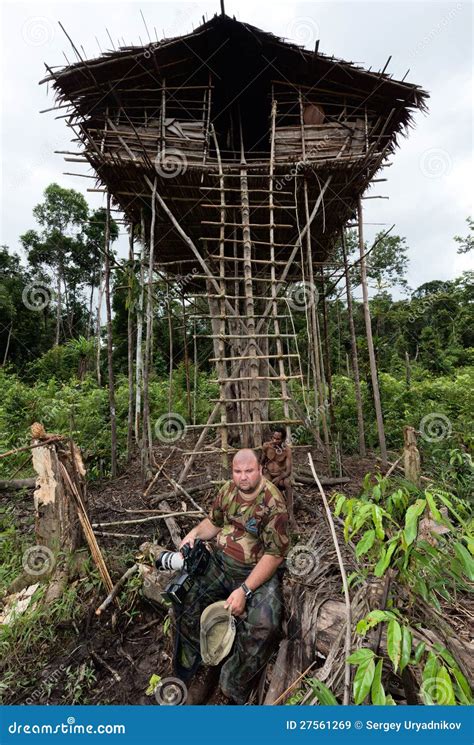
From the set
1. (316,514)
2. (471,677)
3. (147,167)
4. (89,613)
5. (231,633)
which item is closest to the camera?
(471,677)

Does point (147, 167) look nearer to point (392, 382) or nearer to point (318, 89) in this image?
point (318, 89)

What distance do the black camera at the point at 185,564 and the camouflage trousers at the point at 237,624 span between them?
2.9 inches

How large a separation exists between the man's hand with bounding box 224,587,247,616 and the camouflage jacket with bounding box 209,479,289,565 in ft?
0.88

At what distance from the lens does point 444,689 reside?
127 centimetres

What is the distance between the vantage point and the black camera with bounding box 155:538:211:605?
2.47 m

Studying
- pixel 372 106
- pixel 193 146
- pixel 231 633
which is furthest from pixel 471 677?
pixel 372 106

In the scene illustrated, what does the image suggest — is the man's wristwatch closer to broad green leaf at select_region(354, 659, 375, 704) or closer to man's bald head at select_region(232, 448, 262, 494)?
man's bald head at select_region(232, 448, 262, 494)

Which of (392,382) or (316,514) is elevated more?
(392,382)

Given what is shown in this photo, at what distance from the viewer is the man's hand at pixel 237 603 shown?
2.34 metres

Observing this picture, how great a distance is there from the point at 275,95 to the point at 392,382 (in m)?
8.26

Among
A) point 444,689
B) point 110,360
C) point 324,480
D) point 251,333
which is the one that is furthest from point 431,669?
point 110,360

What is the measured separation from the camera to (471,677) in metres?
1.84

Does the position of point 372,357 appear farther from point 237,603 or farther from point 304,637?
point 237,603

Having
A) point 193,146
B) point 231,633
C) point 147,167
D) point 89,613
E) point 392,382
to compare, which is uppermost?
point 193,146
